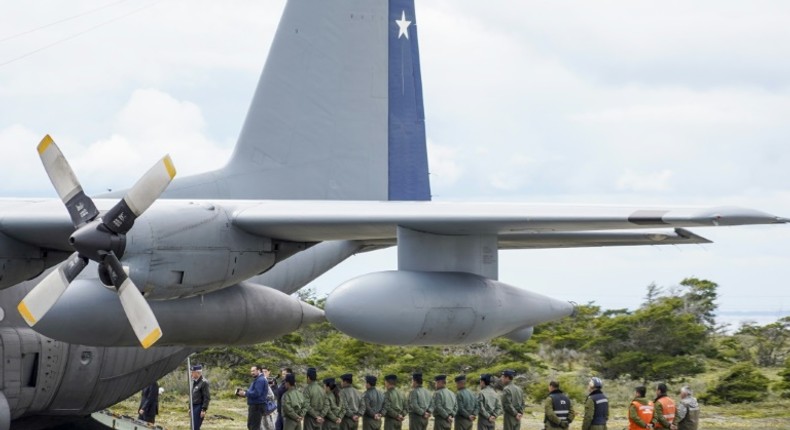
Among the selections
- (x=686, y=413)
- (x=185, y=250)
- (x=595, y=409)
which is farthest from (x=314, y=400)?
(x=686, y=413)

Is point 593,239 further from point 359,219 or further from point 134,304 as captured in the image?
point 134,304

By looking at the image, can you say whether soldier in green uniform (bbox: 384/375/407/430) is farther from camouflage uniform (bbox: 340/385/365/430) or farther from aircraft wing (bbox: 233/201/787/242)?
aircraft wing (bbox: 233/201/787/242)

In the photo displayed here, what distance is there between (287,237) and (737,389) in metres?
13.7

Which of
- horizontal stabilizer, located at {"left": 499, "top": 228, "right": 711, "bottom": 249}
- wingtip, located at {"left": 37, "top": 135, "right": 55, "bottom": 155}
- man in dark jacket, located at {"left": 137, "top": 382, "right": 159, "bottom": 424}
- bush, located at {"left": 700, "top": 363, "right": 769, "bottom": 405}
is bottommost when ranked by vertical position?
bush, located at {"left": 700, "top": 363, "right": 769, "bottom": 405}

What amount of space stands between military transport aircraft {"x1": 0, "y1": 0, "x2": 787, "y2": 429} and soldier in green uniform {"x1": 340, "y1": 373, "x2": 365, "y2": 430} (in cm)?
130

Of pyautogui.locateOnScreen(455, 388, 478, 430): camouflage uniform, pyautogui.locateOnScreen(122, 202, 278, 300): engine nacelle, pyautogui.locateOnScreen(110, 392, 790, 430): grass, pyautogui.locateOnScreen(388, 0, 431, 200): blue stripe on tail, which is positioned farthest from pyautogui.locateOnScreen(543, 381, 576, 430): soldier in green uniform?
pyautogui.locateOnScreen(122, 202, 278, 300): engine nacelle

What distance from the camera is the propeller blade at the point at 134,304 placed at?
35.5ft

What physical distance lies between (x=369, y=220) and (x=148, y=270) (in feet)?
7.06

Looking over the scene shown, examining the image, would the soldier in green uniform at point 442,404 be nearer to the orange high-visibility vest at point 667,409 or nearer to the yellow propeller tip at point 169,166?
the orange high-visibility vest at point 667,409

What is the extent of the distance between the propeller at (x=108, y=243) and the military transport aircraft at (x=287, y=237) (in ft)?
0.05

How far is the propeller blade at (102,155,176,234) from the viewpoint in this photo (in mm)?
10812

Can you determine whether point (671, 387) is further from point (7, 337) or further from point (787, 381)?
point (7, 337)

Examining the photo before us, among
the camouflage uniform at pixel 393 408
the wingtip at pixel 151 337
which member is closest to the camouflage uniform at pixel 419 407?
the camouflage uniform at pixel 393 408

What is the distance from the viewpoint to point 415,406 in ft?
51.1
